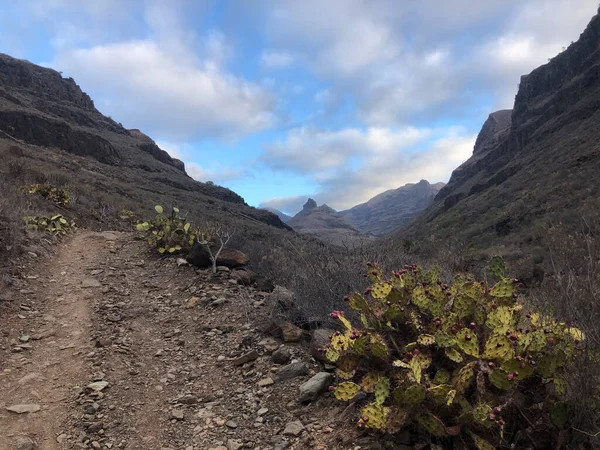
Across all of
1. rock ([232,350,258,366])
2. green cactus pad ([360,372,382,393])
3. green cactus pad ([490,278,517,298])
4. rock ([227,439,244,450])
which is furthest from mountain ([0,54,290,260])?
green cactus pad ([490,278,517,298])

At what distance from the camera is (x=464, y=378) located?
9.52 ft

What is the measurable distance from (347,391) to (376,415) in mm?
364

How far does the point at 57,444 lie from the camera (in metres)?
3.32

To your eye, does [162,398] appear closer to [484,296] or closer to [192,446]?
[192,446]

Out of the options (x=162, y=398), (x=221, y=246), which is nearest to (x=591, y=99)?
(x=221, y=246)

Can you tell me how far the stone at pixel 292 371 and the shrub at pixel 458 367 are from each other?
2.31 ft

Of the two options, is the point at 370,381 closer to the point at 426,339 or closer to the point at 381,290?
the point at 426,339

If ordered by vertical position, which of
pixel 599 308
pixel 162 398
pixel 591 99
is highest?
pixel 591 99

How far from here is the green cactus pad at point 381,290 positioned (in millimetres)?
3721

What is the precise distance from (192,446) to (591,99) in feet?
202

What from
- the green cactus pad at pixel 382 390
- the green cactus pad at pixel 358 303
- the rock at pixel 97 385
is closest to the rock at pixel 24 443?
the rock at pixel 97 385

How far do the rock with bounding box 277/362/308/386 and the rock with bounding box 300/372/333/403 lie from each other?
0.96ft

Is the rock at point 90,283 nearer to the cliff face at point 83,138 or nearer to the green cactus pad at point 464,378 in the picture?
the green cactus pad at point 464,378

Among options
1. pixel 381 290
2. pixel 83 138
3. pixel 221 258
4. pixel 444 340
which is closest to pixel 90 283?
pixel 221 258
